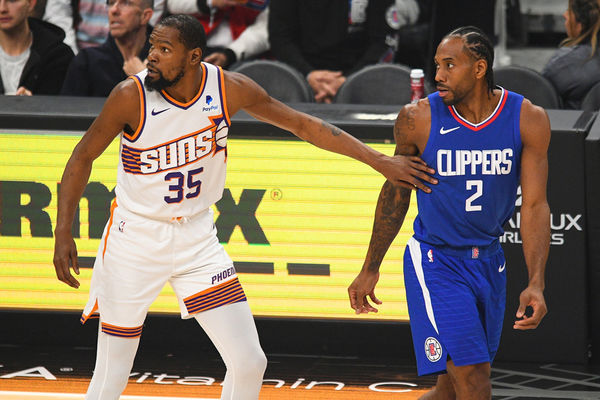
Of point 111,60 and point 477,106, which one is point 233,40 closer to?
point 111,60

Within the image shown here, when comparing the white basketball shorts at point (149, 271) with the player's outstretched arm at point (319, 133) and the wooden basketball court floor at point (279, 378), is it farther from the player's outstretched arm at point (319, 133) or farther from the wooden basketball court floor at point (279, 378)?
the wooden basketball court floor at point (279, 378)

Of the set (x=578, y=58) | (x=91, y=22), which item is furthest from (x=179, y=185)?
(x=91, y=22)

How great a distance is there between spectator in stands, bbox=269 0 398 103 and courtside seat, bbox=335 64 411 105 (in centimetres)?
58

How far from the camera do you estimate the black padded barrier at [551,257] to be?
5898mm

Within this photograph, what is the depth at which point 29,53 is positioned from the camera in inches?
305

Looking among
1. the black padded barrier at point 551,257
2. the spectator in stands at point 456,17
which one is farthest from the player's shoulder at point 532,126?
the spectator in stands at point 456,17

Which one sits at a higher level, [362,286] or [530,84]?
[530,84]

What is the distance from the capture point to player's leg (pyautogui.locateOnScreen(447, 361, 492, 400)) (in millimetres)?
4023

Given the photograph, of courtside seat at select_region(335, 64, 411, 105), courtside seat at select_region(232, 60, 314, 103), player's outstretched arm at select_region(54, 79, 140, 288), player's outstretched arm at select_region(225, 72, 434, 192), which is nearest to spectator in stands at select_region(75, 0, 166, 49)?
courtside seat at select_region(232, 60, 314, 103)

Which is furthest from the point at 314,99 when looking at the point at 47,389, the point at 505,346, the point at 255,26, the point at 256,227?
the point at 47,389

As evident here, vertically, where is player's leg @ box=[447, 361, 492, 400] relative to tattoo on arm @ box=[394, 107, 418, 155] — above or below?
below

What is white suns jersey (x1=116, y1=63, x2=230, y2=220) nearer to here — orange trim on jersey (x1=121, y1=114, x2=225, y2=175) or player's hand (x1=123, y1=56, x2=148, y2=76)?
orange trim on jersey (x1=121, y1=114, x2=225, y2=175)

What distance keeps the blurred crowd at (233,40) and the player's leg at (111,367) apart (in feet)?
11.1

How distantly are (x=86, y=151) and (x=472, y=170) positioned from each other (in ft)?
5.22
